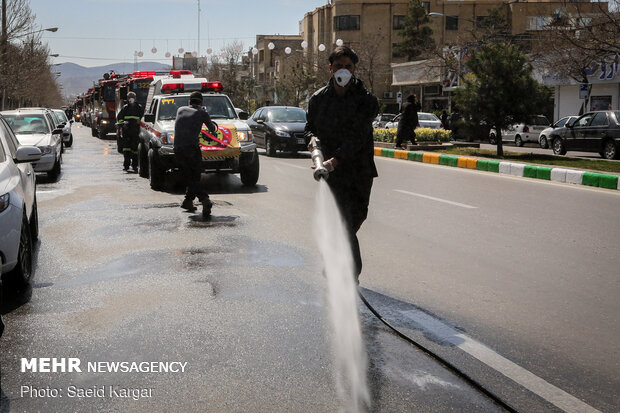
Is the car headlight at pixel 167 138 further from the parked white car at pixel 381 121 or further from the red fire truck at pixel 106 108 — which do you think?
the parked white car at pixel 381 121

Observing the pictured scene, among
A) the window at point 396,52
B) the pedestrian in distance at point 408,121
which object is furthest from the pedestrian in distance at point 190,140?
the window at point 396,52

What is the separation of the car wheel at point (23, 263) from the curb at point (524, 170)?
39.0ft

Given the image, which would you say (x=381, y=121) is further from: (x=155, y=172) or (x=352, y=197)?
(x=352, y=197)

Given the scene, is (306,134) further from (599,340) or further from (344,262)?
(599,340)

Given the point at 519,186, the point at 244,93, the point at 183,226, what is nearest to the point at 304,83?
the point at 244,93

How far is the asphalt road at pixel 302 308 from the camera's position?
3.97 metres

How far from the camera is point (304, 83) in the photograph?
64250mm

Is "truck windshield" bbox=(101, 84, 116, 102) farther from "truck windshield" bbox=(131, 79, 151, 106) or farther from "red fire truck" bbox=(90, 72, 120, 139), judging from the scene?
"truck windshield" bbox=(131, 79, 151, 106)

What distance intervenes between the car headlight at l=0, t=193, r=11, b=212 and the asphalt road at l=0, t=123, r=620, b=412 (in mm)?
774

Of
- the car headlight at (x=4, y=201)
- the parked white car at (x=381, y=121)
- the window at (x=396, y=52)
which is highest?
the window at (x=396, y=52)

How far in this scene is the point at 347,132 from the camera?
5.80 meters

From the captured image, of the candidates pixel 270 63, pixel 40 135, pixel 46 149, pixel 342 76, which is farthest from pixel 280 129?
pixel 270 63

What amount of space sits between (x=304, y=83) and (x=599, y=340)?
6050 cm

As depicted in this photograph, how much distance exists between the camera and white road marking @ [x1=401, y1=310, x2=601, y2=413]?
3803 mm
